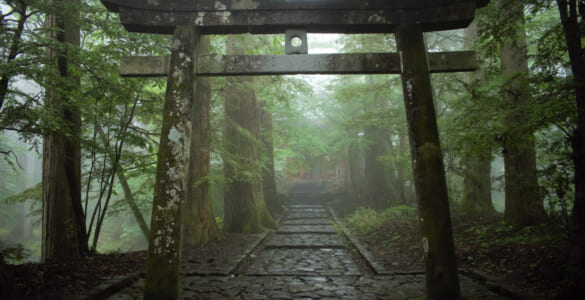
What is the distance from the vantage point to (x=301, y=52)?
167 inches

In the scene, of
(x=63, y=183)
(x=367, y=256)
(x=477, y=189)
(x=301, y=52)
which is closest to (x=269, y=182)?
(x=477, y=189)

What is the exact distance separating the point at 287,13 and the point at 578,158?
13.2 ft

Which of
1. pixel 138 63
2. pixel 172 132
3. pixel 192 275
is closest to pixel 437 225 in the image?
pixel 172 132

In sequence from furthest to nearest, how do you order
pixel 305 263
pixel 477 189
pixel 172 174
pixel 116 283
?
1. pixel 477 189
2. pixel 305 263
3. pixel 116 283
4. pixel 172 174

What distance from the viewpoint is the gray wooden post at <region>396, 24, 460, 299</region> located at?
12.0 ft

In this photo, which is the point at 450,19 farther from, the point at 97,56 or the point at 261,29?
the point at 97,56

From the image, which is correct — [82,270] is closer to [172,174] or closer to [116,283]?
[116,283]

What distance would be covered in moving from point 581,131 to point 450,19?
2.08 metres

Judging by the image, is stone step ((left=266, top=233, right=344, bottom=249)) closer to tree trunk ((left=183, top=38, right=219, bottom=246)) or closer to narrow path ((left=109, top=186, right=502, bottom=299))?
narrow path ((left=109, top=186, right=502, bottom=299))

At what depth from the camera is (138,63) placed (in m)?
4.19

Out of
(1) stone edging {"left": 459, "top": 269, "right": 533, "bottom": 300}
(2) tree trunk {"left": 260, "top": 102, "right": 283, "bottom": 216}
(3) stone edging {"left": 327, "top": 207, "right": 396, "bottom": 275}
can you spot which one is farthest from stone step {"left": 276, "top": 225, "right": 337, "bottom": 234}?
(1) stone edging {"left": 459, "top": 269, "right": 533, "bottom": 300}

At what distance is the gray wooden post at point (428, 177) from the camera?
366 cm

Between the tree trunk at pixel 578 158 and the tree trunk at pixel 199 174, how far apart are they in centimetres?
638

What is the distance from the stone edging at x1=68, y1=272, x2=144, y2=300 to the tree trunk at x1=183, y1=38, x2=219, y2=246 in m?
2.19
